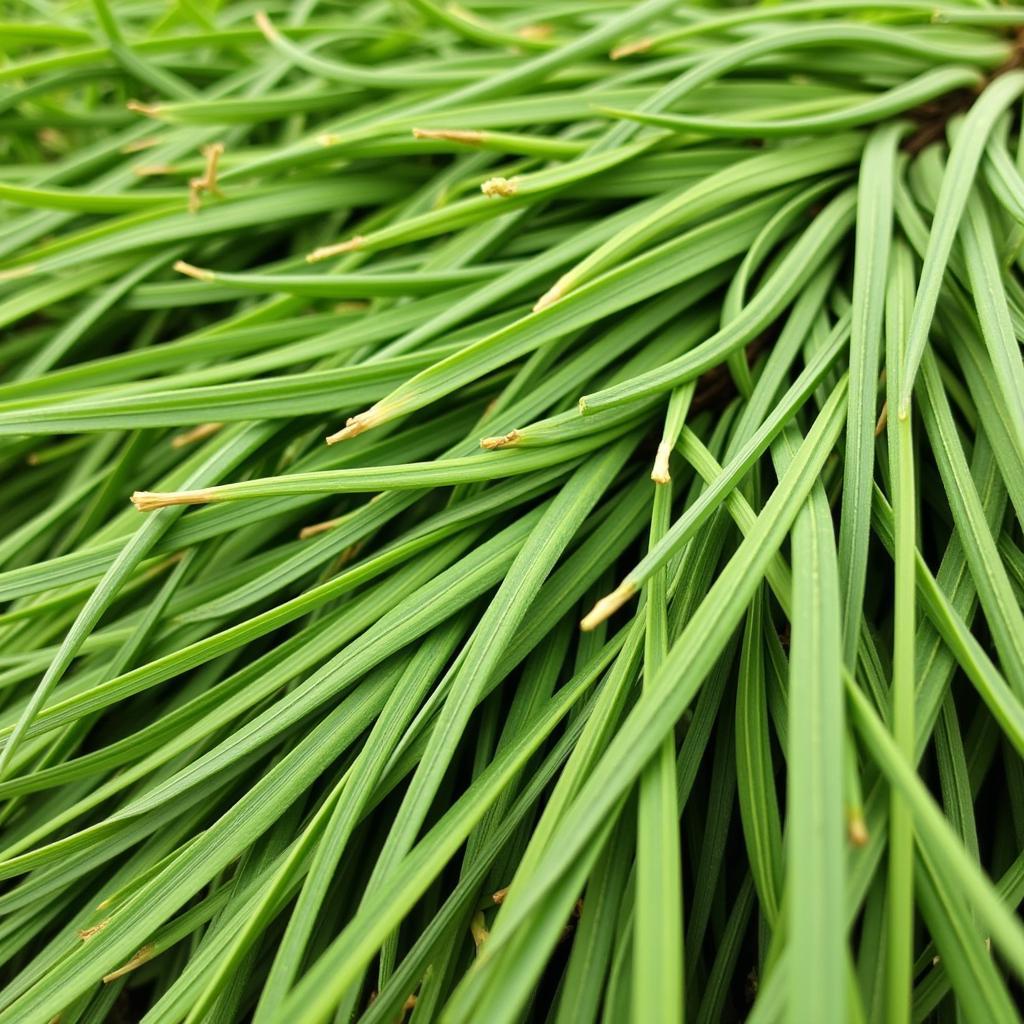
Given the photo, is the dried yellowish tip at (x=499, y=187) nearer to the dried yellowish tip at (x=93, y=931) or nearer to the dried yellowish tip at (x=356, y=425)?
the dried yellowish tip at (x=356, y=425)

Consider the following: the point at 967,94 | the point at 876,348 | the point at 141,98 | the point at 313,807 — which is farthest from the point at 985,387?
the point at 141,98

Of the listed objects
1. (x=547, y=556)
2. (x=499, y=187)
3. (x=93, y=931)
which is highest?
(x=499, y=187)

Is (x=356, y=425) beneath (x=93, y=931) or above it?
above

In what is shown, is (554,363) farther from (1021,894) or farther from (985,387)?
(1021,894)

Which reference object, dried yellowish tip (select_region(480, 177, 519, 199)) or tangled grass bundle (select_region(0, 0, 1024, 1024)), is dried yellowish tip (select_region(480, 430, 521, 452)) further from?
dried yellowish tip (select_region(480, 177, 519, 199))

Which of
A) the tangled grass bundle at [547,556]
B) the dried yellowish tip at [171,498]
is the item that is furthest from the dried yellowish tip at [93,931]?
the dried yellowish tip at [171,498]

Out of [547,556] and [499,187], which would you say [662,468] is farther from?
[499,187]

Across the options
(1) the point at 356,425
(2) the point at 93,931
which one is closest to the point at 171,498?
(1) the point at 356,425

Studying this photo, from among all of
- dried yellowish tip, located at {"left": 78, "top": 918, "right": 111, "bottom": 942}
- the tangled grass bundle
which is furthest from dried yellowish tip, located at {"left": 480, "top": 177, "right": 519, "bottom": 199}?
dried yellowish tip, located at {"left": 78, "top": 918, "right": 111, "bottom": 942}
